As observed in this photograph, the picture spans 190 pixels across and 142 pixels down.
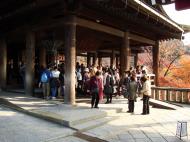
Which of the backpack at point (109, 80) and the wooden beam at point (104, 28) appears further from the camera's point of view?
the backpack at point (109, 80)

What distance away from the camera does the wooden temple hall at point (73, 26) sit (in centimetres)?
1315

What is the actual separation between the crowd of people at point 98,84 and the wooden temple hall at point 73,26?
0.98 metres

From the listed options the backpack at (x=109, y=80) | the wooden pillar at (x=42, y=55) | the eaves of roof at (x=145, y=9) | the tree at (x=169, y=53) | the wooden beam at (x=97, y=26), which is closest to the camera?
the eaves of roof at (x=145, y=9)

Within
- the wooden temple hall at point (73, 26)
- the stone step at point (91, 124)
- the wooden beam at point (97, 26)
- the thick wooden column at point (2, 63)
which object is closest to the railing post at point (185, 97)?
the wooden temple hall at point (73, 26)

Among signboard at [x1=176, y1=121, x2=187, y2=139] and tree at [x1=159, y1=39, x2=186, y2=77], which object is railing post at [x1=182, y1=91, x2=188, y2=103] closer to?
signboard at [x1=176, y1=121, x2=187, y2=139]

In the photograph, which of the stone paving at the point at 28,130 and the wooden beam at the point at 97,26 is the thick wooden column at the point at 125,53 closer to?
the wooden beam at the point at 97,26

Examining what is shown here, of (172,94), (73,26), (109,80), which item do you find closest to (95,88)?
(109,80)

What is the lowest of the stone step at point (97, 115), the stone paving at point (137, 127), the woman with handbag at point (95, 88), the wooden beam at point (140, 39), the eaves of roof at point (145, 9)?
the stone paving at point (137, 127)

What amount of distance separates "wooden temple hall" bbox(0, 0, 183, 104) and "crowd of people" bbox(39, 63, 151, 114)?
0.98m

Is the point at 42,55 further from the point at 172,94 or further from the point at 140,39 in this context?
the point at 172,94

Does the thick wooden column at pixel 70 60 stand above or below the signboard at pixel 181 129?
above

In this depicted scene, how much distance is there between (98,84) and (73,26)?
2.49m

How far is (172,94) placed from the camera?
1981 centimetres

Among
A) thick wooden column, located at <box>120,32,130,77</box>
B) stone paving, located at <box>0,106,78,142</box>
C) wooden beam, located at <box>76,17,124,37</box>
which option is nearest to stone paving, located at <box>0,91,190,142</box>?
stone paving, located at <box>0,106,78,142</box>
